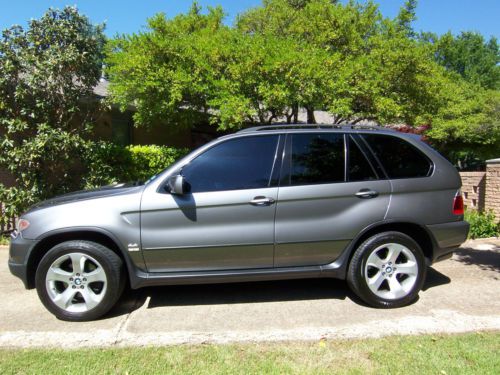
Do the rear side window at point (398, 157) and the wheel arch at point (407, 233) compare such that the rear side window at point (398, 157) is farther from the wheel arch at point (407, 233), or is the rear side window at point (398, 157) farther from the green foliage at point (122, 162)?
the green foliage at point (122, 162)

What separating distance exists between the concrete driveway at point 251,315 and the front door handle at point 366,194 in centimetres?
116

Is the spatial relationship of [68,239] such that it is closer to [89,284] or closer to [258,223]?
[89,284]

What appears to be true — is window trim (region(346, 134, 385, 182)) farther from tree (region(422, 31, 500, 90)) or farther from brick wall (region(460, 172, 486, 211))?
tree (region(422, 31, 500, 90))

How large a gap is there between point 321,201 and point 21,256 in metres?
2.94

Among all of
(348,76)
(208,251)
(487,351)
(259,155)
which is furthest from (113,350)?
(348,76)

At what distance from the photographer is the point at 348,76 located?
8.04 meters

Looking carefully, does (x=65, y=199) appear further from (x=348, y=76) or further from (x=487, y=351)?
(x=348, y=76)

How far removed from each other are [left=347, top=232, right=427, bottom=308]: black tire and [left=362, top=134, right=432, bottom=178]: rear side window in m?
0.67

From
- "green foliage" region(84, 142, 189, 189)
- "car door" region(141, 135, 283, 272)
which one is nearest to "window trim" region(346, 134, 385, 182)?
"car door" region(141, 135, 283, 272)

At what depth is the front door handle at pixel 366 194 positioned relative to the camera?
4180mm

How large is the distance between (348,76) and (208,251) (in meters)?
5.40

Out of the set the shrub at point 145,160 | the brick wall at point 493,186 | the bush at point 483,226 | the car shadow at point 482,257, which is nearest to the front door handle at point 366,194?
the car shadow at point 482,257

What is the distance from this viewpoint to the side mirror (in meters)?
3.85

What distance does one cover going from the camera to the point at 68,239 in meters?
4.07
